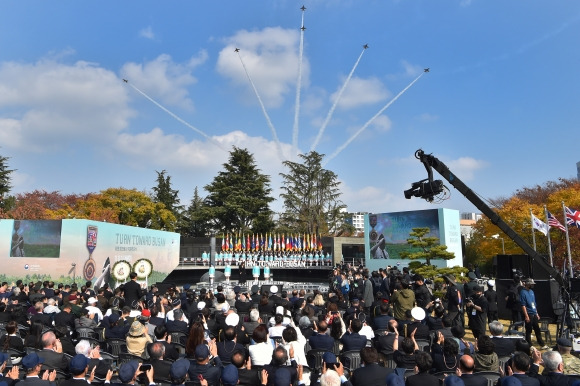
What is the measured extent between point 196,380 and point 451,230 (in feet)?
106

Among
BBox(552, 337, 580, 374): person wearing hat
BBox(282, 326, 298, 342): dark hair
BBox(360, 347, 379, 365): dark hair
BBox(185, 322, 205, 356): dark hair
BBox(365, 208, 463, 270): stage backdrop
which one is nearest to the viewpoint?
BBox(360, 347, 379, 365): dark hair

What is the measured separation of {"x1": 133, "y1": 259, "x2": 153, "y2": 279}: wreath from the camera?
84.6ft

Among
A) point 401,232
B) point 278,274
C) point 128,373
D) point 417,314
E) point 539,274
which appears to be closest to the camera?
point 128,373

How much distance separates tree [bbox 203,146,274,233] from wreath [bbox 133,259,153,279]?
2410cm

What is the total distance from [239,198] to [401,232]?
22.2m

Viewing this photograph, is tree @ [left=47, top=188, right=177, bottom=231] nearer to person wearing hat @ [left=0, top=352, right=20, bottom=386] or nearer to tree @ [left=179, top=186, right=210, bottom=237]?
tree @ [left=179, top=186, right=210, bottom=237]

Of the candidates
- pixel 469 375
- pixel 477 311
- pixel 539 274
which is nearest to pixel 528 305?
pixel 477 311

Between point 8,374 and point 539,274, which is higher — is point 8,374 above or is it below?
below

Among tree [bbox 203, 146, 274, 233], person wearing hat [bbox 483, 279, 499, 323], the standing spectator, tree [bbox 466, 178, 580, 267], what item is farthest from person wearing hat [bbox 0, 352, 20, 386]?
tree [bbox 203, 146, 274, 233]

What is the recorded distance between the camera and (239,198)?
2020 inches

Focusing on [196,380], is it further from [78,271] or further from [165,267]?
[165,267]

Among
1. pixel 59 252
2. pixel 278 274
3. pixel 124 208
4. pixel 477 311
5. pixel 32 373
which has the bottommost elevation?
pixel 278 274

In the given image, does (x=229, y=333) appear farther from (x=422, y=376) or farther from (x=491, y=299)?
(x=491, y=299)

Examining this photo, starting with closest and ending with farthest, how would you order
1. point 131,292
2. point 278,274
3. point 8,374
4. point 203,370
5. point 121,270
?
1. point 203,370
2. point 8,374
3. point 131,292
4. point 121,270
5. point 278,274
